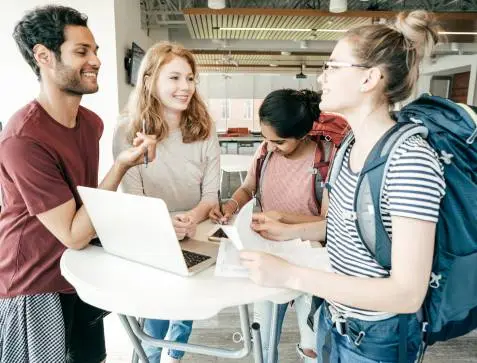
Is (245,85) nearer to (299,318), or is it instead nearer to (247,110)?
(247,110)

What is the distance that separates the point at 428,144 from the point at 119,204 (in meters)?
0.80

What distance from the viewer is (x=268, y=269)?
0.98m

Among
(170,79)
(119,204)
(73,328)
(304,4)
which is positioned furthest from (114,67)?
(304,4)

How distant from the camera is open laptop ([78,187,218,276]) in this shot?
977 mm

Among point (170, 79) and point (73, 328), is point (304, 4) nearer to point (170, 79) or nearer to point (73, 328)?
point (170, 79)

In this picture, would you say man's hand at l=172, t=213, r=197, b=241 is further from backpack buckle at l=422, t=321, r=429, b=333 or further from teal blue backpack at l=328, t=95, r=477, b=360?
backpack buckle at l=422, t=321, r=429, b=333

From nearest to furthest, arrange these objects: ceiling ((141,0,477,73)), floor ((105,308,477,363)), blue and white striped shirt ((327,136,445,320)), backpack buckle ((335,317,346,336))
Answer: blue and white striped shirt ((327,136,445,320)) < backpack buckle ((335,317,346,336)) < floor ((105,308,477,363)) < ceiling ((141,0,477,73))

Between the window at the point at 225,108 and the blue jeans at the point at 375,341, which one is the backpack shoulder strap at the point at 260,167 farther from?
the window at the point at 225,108

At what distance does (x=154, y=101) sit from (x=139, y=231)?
2.77ft

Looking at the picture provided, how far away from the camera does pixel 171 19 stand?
945 cm

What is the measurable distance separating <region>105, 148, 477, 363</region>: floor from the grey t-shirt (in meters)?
1.16

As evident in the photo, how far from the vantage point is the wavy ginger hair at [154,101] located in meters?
1.68

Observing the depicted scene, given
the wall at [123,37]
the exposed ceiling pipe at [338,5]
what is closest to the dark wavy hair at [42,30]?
the wall at [123,37]

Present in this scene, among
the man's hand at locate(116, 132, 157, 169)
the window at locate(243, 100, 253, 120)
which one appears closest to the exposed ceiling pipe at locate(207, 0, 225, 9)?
the man's hand at locate(116, 132, 157, 169)
